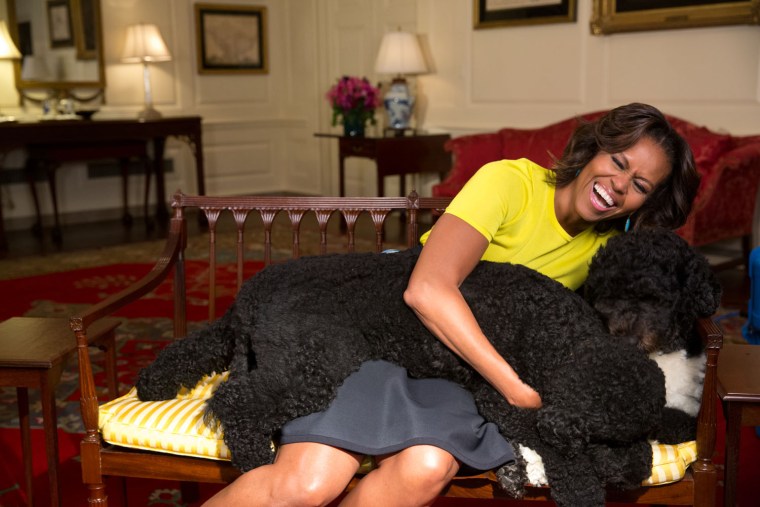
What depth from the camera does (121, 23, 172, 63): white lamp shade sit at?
6930mm

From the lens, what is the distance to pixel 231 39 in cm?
811

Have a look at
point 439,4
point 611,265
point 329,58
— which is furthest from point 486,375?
point 329,58

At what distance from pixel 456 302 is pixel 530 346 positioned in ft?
0.58

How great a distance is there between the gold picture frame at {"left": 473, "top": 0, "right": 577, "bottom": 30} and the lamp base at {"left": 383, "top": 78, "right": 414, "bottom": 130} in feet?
2.52

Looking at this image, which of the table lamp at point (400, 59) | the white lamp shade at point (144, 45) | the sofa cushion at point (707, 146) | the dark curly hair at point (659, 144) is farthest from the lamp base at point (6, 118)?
the dark curly hair at point (659, 144)

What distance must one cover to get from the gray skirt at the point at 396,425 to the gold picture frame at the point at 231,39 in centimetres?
683

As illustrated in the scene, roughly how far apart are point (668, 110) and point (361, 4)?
3.37 m

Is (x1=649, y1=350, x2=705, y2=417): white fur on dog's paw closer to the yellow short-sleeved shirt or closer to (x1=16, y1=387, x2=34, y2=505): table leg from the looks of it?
the yellow short-sleeved shirt

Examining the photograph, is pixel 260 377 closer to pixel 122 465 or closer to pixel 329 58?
pixel 122 465

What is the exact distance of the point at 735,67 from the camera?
4781 mm

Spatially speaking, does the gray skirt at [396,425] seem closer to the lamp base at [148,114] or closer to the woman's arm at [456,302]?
the woman's arm at [456,302]

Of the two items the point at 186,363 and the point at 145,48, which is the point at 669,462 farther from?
the point at 145,48

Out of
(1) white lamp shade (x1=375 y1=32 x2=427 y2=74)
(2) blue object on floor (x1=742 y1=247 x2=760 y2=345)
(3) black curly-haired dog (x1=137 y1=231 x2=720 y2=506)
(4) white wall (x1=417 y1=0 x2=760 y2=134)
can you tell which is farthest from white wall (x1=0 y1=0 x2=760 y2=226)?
(3) black curly-haired dog (x1=137 y1=231 x2=720 y2=506)

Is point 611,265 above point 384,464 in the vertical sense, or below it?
above
